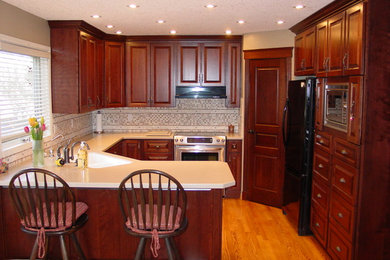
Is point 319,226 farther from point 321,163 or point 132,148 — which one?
point 132,148

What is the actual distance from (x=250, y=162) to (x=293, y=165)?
3.49ft

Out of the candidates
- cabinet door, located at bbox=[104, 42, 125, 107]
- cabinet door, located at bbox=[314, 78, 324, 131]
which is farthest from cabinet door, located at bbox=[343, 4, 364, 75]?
cabinet door, located at bbox=[104, 42, 125, 107]

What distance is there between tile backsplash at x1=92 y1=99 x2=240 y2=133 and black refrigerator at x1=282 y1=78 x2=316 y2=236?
1553 mm

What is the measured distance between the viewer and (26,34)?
379cm

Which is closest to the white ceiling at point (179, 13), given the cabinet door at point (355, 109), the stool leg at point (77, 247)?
the cabinet door at point (355, 109)

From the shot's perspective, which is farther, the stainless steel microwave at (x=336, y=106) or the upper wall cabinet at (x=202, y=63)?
the upper wall cabinet at (x=202, y=63)

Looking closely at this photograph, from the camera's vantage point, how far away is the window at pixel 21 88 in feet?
11.6

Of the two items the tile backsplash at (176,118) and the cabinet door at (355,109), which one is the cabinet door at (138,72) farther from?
the cabinet door at (355,109)

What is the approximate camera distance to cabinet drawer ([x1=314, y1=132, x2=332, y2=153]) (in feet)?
12.0

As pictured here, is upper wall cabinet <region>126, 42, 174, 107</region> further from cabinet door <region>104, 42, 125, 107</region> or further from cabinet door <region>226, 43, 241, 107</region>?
cabinet door <region>226, 43, 241, 107</region>

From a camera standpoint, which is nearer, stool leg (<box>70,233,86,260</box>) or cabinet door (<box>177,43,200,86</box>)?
stool leg (<box>70,233,86,260</box>)

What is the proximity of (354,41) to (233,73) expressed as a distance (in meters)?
2.58

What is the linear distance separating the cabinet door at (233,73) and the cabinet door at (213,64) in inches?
3.5

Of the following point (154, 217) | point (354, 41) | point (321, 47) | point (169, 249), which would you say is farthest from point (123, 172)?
point (321, 47)
